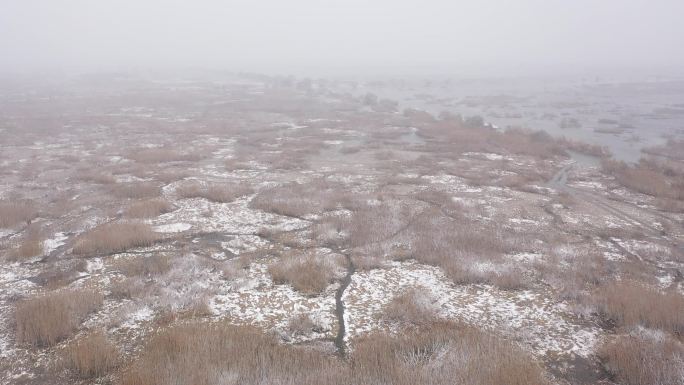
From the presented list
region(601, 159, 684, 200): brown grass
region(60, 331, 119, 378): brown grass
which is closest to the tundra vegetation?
region(60, 331, 119, 378): brown grass

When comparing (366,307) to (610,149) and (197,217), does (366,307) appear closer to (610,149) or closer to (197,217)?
(197,217)

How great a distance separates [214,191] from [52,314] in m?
9.85

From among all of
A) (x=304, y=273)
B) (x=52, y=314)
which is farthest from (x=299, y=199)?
(x=52, y=314)

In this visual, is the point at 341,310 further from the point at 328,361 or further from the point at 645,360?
the point at 645,360

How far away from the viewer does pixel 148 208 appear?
16250mm

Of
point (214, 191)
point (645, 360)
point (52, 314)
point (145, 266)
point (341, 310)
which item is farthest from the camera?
point (214, 191)

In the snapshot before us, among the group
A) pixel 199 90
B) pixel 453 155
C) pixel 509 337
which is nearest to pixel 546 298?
pixel 509 337

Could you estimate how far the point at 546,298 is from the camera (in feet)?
33.9

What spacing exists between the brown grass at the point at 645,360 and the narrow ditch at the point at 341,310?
4796mm

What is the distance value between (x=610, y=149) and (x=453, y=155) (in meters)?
12.1

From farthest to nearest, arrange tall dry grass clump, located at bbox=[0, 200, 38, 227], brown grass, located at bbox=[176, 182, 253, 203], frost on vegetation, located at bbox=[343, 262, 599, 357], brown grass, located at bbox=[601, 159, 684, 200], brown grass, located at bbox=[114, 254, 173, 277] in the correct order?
1. brown grass, located at bbox=[601, 159, 684, 200]
2. brown grass, located at bbox=[176, 182, 253, 203]
3. tall dry grass clump, located at bbox=[0, 200, 38, 227]
4. brown grass, located at bbox=[114, 254, 173, 277]
5. frost on vegetation, located at bbox=[343, 262, 599, 357]

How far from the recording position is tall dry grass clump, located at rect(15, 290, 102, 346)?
27.7 feet

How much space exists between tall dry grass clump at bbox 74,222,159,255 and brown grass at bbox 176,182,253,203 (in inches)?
153

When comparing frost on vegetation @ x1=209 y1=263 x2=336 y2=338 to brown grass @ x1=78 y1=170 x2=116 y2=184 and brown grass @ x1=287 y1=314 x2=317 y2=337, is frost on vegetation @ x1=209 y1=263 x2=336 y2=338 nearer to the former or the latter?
brown grass @ x1=287 y1=314 x2=317 y2=337
